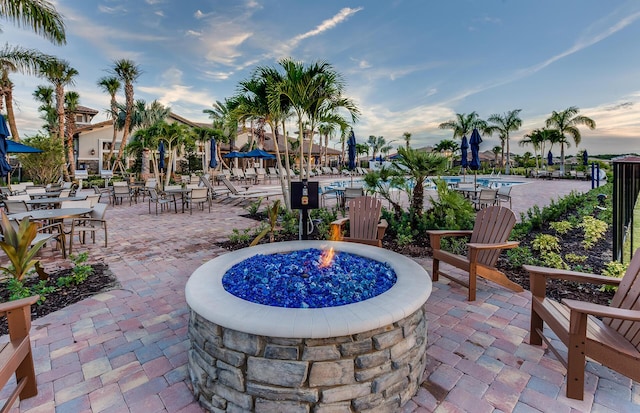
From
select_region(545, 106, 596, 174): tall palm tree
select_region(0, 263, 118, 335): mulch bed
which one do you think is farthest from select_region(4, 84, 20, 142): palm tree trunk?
select_region(545, 106, 596, 174): tall palm tree

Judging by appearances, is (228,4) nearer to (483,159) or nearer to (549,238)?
(549,238)

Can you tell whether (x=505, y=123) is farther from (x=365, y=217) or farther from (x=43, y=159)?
(x=43, y=159)

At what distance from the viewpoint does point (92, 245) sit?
18.9ft

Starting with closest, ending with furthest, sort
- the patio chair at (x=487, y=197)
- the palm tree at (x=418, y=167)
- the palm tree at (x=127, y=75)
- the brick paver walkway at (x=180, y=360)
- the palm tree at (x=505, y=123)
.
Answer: the brick paver walkway at (x=180, y=360)
the palm tree at (x=418, y=167)
the patio chair at (x=487, y=197)
the palm tree at (x=127, y=75)
the palm tree at (x=505, y=123)

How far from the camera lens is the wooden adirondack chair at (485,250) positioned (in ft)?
10.9

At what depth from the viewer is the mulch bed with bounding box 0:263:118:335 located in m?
3.18

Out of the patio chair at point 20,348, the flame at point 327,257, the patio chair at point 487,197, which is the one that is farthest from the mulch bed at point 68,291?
the patio chair at point 487,197

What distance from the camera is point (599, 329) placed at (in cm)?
207

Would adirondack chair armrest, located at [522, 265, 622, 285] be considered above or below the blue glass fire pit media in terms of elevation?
above

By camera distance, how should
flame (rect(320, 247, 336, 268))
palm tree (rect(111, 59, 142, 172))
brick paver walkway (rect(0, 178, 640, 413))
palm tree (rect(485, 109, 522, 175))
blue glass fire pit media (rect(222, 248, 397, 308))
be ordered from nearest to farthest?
1. brick paver walkway (rect(0, 178, 640, 413))
2. blue glass fire pit media (rect(222, 248, 397, 308))
3. flame (rect(320, 247, 336, 268))
4. palm tree (rect(111, 59, 142, 172))
5. palm tree (rect(485, 109, 522, 175))

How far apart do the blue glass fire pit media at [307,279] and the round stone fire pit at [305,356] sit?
13.0 inches

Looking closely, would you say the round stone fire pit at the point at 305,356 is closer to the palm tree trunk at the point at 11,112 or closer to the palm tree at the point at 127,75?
the palm tree trunk at the point at 11,112

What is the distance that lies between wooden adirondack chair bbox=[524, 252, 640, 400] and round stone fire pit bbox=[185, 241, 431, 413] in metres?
0.92

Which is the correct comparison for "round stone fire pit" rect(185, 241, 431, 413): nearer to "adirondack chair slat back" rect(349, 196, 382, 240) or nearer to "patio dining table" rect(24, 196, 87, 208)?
"adirondack chair slat back" rect(349, 196, 382, 240)
